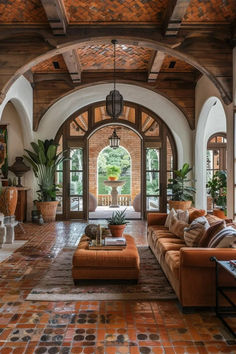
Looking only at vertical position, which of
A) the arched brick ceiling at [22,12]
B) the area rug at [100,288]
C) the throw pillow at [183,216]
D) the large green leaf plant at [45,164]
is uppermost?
the arched brick ceiling at [22,12]

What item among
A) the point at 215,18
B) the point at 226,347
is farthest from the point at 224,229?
the point at 215,18

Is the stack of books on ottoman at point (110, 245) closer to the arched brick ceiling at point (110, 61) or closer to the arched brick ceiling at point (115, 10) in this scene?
the arched brick ceiling at point (115, 10)

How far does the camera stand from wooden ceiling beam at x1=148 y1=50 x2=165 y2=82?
6.27 meters

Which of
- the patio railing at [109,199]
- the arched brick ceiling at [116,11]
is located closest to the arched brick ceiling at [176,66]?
the arched brick ceiling at [116,11]

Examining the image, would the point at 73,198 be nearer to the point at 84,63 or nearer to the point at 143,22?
the point at 84,63

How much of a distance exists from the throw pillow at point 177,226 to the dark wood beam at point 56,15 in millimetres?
3400

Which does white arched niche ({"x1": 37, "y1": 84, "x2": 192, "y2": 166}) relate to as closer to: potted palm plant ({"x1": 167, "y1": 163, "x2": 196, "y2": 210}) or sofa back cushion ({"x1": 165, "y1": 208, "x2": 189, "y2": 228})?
potted palm plant ({"x1": 167, "y1": 163, "x2": 196, "y2": 210})

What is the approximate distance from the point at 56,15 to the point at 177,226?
3.48 meters

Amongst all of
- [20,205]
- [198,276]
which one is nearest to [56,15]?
[198,276]

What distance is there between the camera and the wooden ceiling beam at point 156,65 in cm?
627

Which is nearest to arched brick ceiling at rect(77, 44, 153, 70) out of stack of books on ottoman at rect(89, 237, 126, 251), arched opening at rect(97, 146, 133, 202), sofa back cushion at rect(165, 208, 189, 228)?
sofa back cushion at rect(165, 208, 189, 228)

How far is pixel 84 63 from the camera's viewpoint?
732cm

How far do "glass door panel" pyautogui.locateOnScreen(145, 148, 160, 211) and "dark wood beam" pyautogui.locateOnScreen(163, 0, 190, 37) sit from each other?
4208 mm

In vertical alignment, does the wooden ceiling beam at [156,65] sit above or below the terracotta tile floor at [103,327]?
above
